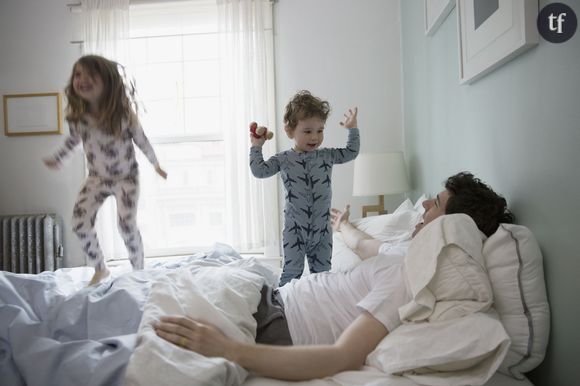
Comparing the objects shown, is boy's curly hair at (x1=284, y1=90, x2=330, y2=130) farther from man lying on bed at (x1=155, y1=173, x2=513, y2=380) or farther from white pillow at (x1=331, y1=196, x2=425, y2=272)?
man lying on bed at (x1=155, y1=173, x2=513, y2=380)

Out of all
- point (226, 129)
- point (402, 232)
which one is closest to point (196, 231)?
point (226, 129)

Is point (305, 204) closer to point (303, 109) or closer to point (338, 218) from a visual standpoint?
point (338, 218)

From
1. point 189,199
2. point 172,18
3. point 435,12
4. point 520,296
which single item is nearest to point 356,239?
point 520,296

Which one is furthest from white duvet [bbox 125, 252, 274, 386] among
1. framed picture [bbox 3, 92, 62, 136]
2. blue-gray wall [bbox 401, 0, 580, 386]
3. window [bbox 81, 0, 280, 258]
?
framed picture [bbox 3, 92, 62, 136]

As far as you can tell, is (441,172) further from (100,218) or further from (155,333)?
(100,218)

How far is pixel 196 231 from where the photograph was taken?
4.01 meters

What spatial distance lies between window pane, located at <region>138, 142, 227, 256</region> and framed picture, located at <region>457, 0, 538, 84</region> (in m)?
2.49

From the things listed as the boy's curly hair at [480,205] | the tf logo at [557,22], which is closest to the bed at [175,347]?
the boy's curly hair at [480,205]

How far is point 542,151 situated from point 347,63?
2.76 meters

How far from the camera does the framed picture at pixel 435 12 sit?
2.20m

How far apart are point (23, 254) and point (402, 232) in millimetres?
3202

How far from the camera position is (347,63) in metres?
3.75

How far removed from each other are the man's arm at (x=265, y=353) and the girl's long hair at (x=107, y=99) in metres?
1.37

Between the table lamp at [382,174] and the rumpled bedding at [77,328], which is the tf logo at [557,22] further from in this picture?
the table lamp at [382,174]
